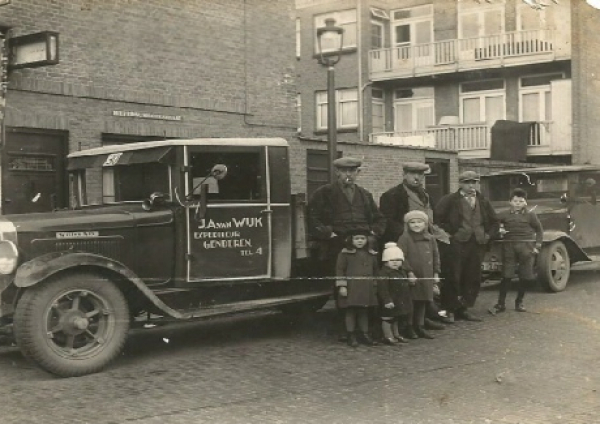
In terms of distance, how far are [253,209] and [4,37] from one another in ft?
17.1

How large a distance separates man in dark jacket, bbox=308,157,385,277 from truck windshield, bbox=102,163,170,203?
62.1 inches

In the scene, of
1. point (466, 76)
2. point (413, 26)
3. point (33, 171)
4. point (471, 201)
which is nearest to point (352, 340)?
point (471, 201)

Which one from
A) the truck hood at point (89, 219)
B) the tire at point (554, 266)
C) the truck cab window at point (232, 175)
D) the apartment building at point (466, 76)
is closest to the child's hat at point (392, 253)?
the truck cab window at point (232, 175)

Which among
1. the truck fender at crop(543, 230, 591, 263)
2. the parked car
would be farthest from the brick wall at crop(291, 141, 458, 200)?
the truck fender at crop(543, 230, 591, 263)

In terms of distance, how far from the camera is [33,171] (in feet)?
35.6

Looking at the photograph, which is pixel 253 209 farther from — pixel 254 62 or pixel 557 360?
pixel 254 62

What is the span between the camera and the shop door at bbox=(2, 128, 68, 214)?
34.5 ft

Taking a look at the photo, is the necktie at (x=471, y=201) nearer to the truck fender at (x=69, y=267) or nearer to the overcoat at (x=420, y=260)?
the overcoat at (x=420, y=260)

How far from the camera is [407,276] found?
7.81m

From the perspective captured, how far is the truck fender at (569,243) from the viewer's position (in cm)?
1101

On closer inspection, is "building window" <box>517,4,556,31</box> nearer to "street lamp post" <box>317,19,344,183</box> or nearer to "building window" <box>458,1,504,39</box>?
"building window" <box>458,1,504,39</box>

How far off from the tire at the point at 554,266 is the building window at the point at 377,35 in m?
17.3

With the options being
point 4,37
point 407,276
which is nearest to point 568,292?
point 407,276

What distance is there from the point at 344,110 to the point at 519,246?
18572 millimetres
